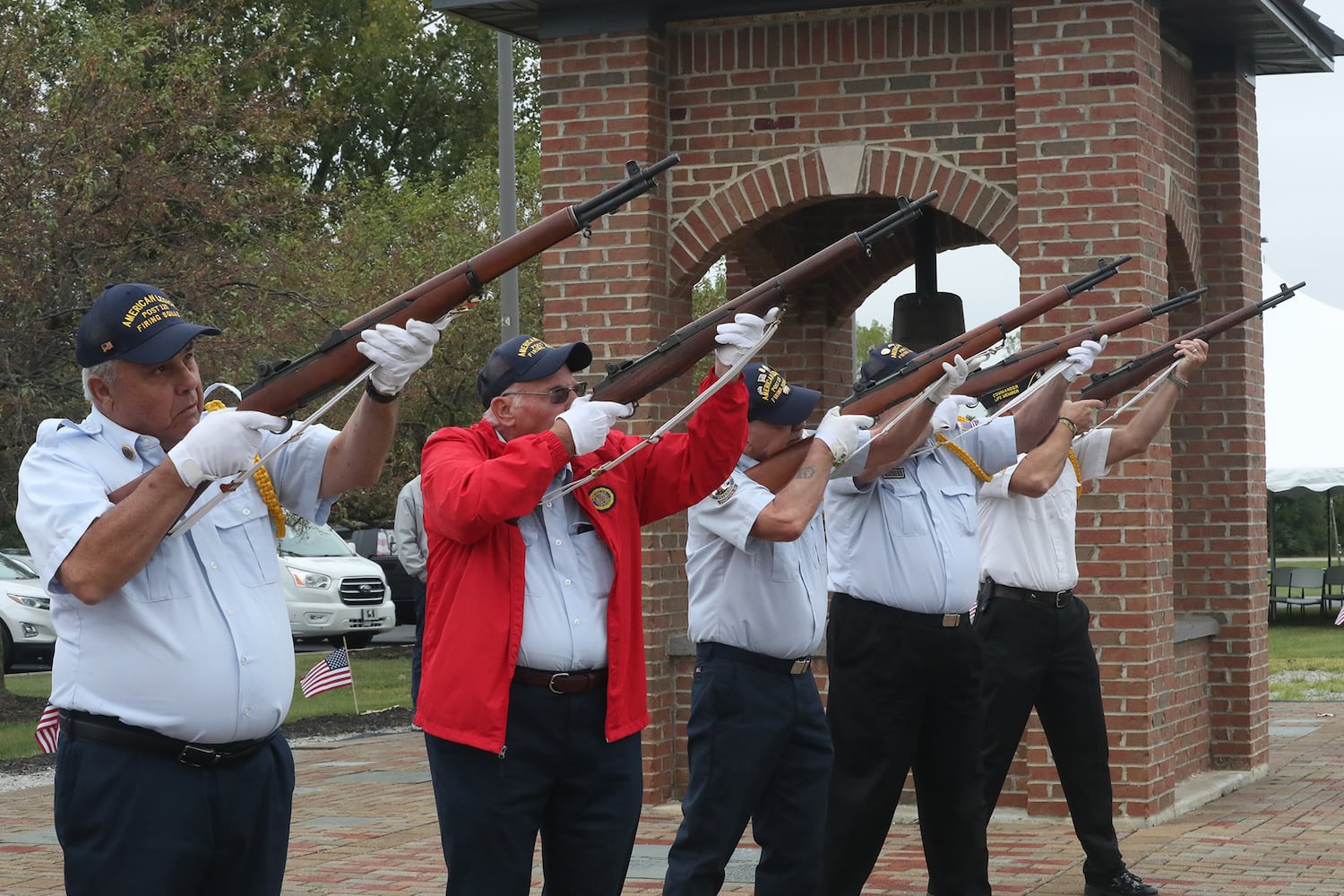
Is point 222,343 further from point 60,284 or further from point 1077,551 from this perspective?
point 1077,551

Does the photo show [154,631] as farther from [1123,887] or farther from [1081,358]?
[1123,887]

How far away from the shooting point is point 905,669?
623cm

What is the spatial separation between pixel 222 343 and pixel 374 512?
32.3 ft

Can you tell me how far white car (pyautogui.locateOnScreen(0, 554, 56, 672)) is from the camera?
61.0 feet

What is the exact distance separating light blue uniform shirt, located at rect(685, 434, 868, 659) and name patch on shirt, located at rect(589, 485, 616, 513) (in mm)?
809

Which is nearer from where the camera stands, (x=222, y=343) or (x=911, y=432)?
(x=911, y=432)

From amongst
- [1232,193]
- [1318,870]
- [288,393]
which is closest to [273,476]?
[288,393]

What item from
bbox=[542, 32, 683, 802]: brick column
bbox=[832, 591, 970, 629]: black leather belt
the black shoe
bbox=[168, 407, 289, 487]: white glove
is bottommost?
the black shoe

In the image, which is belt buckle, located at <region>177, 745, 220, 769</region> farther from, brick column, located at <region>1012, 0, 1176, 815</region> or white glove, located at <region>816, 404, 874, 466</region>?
brick column, located at <region>1012, 0, 1176, 815</region>

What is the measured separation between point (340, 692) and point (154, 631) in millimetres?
13418

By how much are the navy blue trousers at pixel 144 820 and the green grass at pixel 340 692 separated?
912cm

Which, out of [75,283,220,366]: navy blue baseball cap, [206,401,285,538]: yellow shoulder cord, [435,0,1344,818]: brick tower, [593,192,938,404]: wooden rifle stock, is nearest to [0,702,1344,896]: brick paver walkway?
[435,0,1344,818]: brick tower

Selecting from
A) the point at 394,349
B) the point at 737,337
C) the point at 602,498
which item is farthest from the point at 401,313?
the point at 737,337

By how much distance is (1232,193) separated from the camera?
33.9 ft
